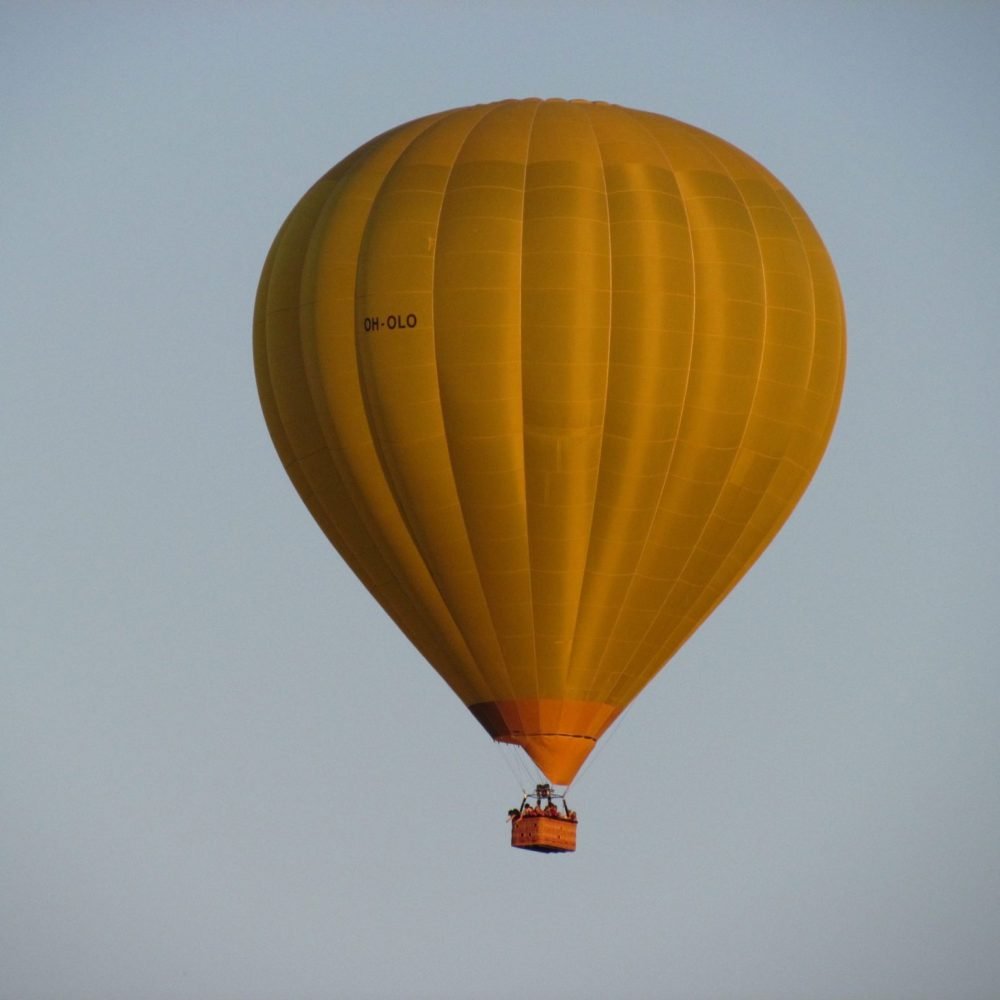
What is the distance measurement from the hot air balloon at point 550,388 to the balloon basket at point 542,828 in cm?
52

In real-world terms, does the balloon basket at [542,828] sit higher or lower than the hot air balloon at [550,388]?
lower

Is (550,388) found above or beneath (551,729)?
above

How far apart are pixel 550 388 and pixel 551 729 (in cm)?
482

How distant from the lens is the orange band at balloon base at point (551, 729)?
171 feet

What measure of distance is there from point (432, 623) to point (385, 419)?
121 inches

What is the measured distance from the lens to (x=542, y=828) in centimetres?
5128

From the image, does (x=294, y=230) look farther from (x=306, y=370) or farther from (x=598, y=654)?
(x=598, y=654)

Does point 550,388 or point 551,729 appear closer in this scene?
point 550,388

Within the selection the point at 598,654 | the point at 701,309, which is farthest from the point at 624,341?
the point at 598,654

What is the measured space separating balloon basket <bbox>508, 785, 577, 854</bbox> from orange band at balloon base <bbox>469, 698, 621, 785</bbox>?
1.57 feet

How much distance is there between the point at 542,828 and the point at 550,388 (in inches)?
234

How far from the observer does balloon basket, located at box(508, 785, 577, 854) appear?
51.3 metres

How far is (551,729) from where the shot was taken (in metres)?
52.0

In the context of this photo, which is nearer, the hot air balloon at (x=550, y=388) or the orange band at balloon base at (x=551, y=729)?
the hot air balloon at (x=550, y=388)
